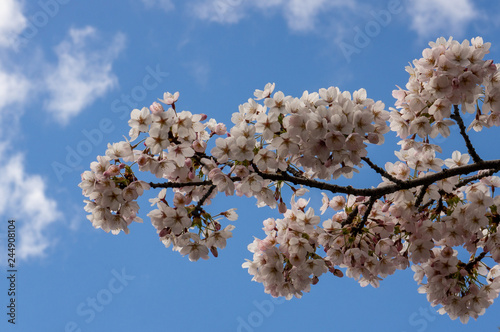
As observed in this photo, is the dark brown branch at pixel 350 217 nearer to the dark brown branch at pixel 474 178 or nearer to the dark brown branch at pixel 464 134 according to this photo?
the dark brown branch at pixel 474 178

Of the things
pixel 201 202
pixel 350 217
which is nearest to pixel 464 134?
pixel 350 217

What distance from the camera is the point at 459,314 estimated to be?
17.8 feet

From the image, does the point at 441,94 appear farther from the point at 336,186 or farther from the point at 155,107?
the point at 155,107

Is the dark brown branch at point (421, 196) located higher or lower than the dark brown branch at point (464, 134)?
lower

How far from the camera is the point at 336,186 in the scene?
487 centimetres

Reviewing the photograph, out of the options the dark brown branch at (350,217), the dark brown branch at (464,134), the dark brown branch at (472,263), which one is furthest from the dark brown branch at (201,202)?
the dark brown branch at (472,263)

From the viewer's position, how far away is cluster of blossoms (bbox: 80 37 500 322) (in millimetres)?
4383

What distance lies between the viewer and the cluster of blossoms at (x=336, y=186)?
4.38 metres

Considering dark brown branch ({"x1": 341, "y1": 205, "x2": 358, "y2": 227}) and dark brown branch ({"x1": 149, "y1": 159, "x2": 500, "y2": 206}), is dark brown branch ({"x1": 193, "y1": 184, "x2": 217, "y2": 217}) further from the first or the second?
dark brown branch ({"x1": 341, "y1": 205, "x2": 358, "y2": 227})

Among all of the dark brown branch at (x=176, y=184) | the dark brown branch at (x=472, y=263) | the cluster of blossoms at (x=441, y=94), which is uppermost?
the cluster of blossoms at (x=441, y=94)

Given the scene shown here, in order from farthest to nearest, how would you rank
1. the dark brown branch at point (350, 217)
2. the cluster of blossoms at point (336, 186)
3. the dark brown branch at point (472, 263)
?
the dark brown branch at point (472, 263)
the dark brown branch at point (350, 217)
the cluster of blossoms at point (336, 186)

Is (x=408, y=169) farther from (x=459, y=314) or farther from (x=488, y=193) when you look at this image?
(x=459, y=314)

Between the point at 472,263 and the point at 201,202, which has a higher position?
the point at 201,202

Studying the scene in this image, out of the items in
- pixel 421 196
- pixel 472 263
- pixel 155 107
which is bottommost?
pixel 472 263
